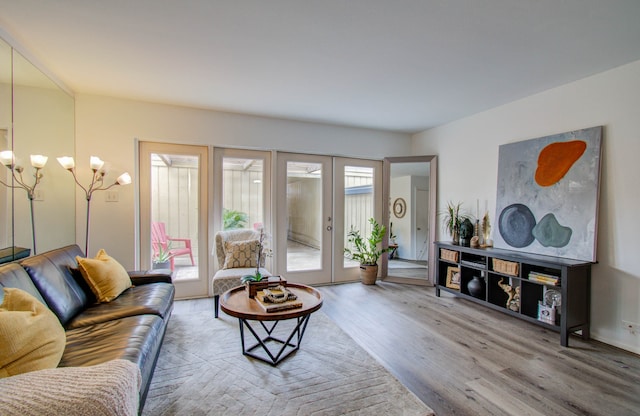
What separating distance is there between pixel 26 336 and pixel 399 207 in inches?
177

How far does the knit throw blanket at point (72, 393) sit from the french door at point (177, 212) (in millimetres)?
3054

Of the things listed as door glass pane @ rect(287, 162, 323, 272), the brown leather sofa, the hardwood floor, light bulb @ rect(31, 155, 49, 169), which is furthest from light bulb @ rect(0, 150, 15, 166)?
the hardwood floor

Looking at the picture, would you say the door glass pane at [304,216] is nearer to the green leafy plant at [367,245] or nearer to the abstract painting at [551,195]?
the green leafy plant at [367,245]

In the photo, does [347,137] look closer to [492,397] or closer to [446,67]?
[446,67]

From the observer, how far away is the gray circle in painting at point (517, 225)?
3.27 m

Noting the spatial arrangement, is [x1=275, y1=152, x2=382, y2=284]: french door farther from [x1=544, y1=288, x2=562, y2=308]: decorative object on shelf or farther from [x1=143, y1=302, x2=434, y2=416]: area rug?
[x1=544, y1=288, x2=562, y2=308]: decorative object on shelf

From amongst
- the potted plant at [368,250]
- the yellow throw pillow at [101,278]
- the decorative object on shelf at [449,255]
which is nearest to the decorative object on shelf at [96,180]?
the yellow throw pillow at [101,278]

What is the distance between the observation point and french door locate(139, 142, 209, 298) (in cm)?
378

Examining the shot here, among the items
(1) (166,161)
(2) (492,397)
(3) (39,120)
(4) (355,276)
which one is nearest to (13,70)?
(3) (39,120)

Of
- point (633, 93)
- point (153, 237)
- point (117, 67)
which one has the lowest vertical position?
point (153, 237)

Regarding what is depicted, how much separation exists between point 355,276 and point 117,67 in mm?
4130

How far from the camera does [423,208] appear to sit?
4758mm

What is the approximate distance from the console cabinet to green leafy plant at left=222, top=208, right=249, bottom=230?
2.78m

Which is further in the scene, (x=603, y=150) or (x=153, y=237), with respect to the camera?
(x=153, y=237)
